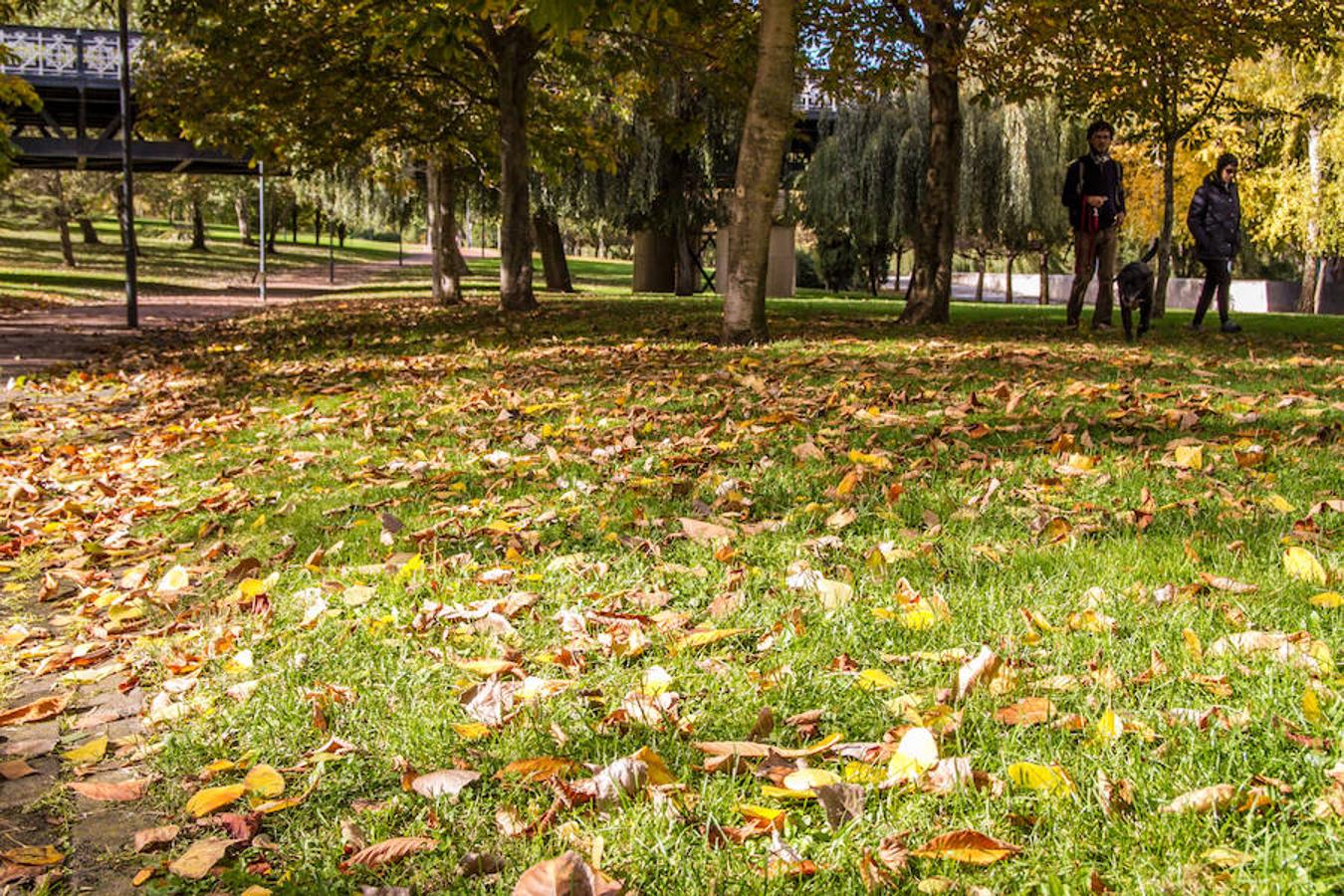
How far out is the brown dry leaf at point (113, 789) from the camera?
2.60m

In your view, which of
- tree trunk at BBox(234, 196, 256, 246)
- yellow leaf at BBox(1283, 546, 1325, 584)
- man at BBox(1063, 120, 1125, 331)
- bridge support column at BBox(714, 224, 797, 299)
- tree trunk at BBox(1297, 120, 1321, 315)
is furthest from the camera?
tree trunk at BBox(234, 196, 256, 246)

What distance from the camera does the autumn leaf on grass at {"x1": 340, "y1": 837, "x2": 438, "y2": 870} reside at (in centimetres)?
217

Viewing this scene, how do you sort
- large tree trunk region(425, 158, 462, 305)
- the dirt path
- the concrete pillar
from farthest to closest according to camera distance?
the concrete pillar
large tree trunk region(425, 158, 462, 305)
the dirt path

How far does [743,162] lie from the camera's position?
1082 cm

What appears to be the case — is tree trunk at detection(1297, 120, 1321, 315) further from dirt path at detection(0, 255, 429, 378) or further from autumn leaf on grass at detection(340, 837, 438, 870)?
autumn leaf on grass at detection(340, 837, 438, 870)

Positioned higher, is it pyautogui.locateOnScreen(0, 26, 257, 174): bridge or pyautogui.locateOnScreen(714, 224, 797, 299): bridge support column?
pyautogui.locateOnScreen(0, 26, 257, 174): bridge

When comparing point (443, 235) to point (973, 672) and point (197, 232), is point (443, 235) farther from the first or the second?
point (197, 232)

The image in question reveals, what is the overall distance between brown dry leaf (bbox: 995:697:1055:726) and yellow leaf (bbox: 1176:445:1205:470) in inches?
105

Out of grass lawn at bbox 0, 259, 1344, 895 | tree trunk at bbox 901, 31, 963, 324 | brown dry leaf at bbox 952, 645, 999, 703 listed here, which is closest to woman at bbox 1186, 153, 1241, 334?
tree trunk at bbox 901, 31, 963, 324

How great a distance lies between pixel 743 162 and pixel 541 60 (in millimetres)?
13382

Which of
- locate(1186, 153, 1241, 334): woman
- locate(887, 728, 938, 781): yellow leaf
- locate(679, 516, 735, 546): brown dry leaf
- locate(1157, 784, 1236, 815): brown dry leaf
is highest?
locate(1186, 153, 1241, 334): woman

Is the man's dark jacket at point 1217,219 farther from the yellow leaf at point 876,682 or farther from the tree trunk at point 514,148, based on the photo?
the yellow leaf at point 876,682

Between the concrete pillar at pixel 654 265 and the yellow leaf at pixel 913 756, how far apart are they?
95.3ft

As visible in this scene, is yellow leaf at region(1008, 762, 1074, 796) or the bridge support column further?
the bridge support column
